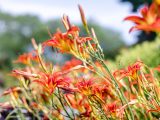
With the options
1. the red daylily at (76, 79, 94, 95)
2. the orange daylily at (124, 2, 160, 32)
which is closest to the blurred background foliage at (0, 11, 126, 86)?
the red daylily at (76, 79, 94, 95)

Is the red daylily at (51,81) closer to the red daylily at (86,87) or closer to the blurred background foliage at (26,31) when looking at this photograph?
the red daylily at (86,87)

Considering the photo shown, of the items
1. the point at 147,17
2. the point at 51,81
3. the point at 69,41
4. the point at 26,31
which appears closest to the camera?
the point at 147,17

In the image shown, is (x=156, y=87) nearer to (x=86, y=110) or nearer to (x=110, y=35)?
(x=86, y=110)

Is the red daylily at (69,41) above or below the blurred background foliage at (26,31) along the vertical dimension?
below

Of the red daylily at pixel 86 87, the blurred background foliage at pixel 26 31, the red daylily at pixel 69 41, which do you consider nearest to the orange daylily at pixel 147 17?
the red daylily at pixel 69 41

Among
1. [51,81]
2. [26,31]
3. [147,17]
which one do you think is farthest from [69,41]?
[26,31]

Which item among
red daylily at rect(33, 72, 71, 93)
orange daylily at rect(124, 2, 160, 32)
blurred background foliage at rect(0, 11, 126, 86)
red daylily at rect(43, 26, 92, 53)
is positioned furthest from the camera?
blurred background foliage at rect(0, 11, 126, 86)

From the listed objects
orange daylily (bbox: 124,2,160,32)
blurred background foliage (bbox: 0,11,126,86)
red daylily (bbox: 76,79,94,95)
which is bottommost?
red daylily (bbox: 76,79,94,95)

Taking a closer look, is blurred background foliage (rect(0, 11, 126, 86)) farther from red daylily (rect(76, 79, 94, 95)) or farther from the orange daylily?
the orange daylily

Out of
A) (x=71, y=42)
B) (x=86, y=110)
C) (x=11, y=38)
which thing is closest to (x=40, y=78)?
(x=71, y=42)

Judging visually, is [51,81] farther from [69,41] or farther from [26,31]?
[26,31]

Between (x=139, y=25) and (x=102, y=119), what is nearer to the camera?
(x=139, y=25)
